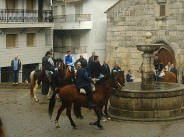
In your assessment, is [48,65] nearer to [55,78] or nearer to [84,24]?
[55,78]

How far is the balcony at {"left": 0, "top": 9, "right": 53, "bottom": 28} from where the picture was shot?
34.2 meters

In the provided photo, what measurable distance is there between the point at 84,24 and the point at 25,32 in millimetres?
4985

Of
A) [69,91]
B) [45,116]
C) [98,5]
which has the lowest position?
[45,116]

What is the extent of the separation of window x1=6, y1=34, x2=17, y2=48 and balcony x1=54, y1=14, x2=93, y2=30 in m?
4.94

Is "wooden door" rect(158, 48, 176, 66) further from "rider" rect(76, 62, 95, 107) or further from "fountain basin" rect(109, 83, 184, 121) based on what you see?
"rider" rect(76, 62, 95, 107)

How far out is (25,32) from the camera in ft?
120

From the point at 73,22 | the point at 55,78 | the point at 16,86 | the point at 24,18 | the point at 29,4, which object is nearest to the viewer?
the point at 55,78

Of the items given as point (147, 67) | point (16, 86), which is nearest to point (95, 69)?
point (147, 67)

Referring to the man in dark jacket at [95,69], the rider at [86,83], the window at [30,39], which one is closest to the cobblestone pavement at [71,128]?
the rider at [86,83]

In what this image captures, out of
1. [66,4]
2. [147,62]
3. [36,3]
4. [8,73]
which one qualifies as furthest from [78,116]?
[66,4]

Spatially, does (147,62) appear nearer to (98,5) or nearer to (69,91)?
(69,91)

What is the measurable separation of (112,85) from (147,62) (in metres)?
3.06

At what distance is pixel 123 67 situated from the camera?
34406 millimetres

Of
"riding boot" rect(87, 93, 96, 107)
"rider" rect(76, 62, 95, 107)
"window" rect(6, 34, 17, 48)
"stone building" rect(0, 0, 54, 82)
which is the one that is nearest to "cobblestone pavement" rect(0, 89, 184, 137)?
"riding boot" rect(87, 93, 96, 107)
